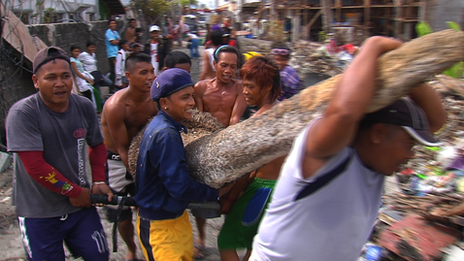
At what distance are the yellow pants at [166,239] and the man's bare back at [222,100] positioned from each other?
148 centimetres

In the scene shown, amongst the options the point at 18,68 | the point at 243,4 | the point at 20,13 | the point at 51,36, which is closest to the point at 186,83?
the point at 18,68

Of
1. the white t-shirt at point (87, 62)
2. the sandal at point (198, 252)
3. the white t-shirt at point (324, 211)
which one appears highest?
the white t-shirt at point (87, 62)

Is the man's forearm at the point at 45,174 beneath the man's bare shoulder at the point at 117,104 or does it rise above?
beneath

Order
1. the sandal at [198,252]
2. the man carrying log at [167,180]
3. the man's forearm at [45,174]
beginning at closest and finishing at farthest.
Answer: the man carrying log at [167,180], the man's forearm at [45,174], the sandal at [198,252]

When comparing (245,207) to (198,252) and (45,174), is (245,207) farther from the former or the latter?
(45,174)

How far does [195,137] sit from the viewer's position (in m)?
2.51

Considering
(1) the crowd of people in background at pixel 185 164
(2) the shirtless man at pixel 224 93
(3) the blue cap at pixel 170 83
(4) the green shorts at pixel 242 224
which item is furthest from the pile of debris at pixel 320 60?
(3) the blue cap at pixel 170 83

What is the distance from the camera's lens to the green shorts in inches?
99.5

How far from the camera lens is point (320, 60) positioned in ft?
18.8

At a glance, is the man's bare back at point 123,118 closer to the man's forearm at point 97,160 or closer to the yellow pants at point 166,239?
the man's forearm at point 97,160

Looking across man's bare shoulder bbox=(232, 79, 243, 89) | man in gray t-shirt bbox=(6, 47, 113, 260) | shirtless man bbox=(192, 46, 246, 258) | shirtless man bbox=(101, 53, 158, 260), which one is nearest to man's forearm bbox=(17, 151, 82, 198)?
man in gray t-shirt bbox=(6, 47, 113, 260)

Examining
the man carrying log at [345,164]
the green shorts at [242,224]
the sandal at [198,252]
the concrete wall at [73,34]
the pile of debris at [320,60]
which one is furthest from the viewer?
the concrete wall at [73,34]

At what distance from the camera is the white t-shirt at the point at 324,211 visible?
1.22 meters

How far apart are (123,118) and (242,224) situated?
52.4 inches
